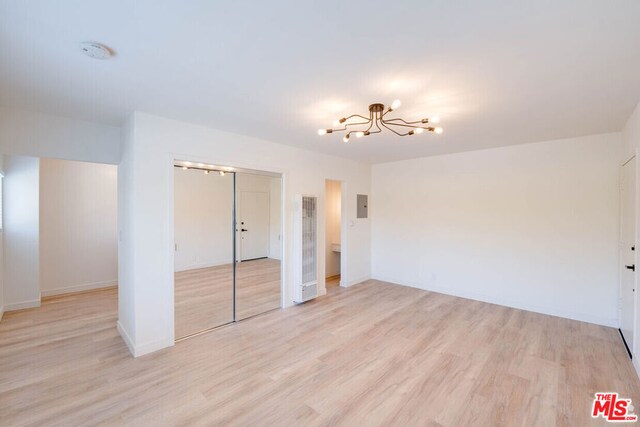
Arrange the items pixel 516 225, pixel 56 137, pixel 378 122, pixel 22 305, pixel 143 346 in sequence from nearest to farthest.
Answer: pixel 143 346, pixel 56 137, pixel 378 122, pixel 22 305, pixel 516 225

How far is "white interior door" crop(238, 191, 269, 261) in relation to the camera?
4.18 metres

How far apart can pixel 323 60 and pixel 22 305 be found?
5.57 m

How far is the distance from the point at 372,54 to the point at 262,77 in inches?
34.0

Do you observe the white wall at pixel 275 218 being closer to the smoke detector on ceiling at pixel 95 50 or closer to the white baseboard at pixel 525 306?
the smoke detector on ceiling at pixel 95 50

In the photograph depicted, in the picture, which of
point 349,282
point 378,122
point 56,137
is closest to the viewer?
point 56,137

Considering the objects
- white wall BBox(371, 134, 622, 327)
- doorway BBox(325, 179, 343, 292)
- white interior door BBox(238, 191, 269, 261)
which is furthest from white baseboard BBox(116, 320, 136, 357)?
white wall BBox(371, 134, 622, 327)

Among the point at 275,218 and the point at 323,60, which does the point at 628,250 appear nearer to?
the point at 323,60

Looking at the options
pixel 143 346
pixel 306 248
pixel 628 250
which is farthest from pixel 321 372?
pixel 628 250

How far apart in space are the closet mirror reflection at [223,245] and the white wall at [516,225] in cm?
267

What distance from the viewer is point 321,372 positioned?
2.57 m

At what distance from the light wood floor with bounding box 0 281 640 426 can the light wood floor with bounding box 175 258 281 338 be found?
1.24 ft

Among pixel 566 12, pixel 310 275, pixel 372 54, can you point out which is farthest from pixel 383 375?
pixel 566 12

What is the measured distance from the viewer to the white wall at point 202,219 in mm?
A: 3529

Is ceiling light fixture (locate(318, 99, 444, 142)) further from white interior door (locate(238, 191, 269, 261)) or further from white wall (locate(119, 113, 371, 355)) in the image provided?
white interior door (locate(238, 191, 269, 261))
